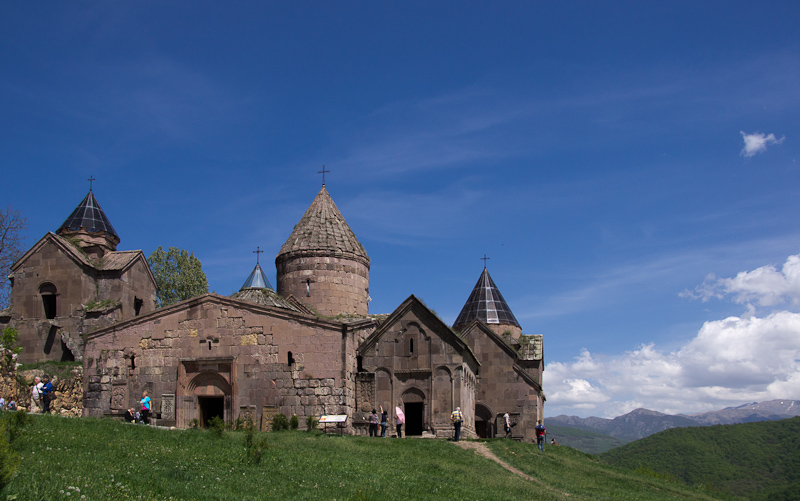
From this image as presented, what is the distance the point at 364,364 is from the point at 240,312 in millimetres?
3793

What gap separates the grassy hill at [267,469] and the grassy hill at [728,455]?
63791mm

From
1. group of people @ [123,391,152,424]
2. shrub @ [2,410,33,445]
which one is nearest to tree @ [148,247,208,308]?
group of people @ [123,391,152,424]

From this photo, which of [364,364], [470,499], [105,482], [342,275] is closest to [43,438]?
[105,482]

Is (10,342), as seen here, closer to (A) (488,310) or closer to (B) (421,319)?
(B) (421,319)

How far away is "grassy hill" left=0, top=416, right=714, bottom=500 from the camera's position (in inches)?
361

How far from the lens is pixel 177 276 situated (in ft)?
112

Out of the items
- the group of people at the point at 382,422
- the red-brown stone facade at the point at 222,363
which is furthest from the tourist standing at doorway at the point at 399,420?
the red-brown stone facade at the point at 222,363

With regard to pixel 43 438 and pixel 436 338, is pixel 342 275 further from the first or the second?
pixel 43 438

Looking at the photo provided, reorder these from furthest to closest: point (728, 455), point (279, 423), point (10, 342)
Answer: point (728, 455)
point (10, 342)
point (279, 423)

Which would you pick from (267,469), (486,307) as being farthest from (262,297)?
(267,469)

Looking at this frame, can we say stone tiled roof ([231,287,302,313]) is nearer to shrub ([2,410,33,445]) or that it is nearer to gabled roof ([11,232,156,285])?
gabled roof ([11,232,156,285])

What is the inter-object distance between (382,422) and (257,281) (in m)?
7.97

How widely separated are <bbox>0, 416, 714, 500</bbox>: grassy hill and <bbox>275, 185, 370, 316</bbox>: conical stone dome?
27.8 ft

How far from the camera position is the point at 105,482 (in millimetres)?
9055
